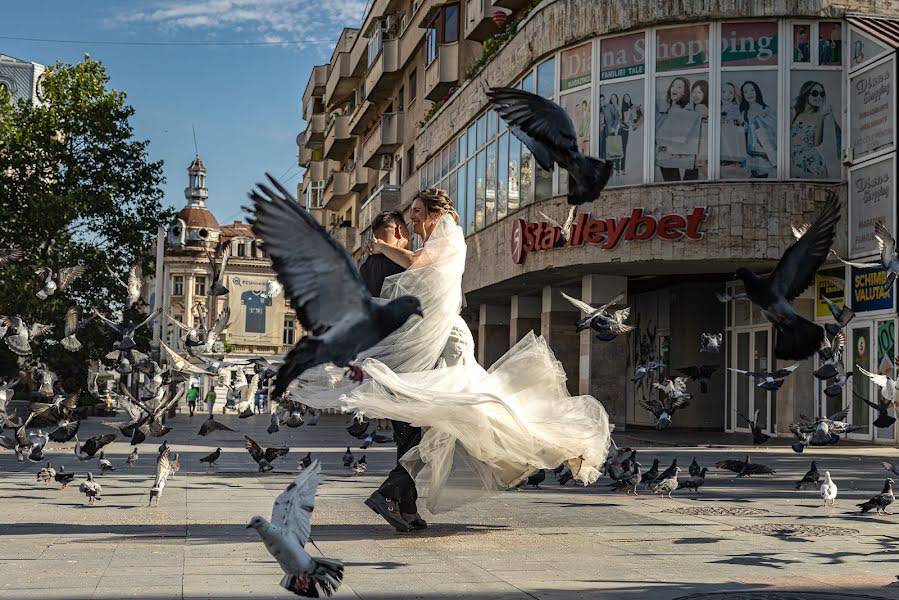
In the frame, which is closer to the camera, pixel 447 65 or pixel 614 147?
pixel 614 147

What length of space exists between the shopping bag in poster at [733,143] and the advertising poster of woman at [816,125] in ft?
3.34

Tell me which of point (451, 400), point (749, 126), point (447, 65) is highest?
point (447, 65)

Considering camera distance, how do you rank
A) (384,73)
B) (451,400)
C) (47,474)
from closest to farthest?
(451,400) → (47,474) → (384,73)

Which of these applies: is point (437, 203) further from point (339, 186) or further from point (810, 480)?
point (339, 186)

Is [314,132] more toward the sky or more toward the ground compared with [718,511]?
more toward the sky

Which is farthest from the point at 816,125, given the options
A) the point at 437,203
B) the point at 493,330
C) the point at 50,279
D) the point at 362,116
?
the point at 362,116

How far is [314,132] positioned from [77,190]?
42867 mm

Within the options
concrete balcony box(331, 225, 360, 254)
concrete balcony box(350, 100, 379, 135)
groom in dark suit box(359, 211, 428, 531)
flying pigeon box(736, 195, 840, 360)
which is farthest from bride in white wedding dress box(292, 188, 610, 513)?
concrete balcony box(331, 225, 360, 254)

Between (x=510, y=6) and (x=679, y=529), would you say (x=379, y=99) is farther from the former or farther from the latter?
(x=679, y=529)

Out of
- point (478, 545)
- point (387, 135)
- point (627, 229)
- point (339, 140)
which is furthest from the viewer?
point (339, 140)

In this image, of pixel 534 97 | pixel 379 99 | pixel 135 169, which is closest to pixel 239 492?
pixel 534 97

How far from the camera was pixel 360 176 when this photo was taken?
60.1 metres

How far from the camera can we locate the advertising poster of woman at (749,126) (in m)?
24.5

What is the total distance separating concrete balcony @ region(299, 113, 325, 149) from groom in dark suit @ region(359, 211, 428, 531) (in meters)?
68.8
